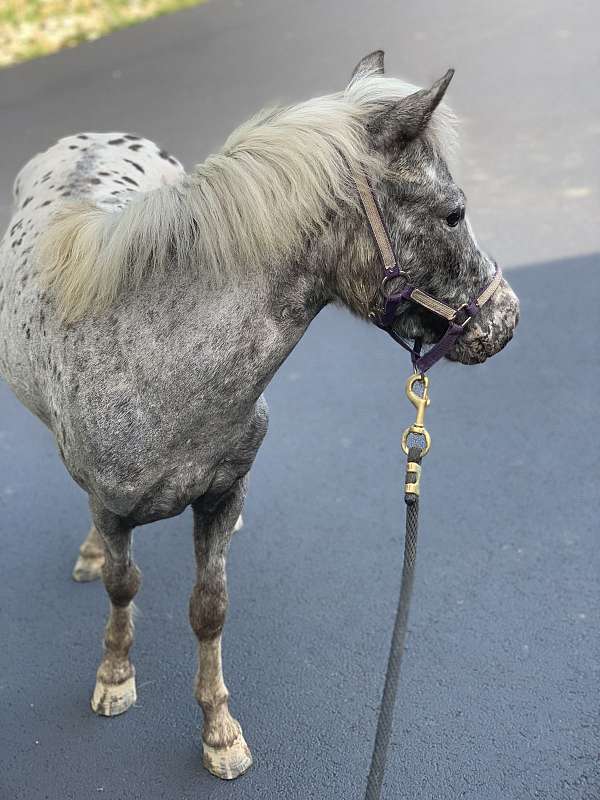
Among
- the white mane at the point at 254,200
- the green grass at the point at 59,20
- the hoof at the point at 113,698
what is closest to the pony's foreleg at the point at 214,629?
the hoof at the point at 113,698

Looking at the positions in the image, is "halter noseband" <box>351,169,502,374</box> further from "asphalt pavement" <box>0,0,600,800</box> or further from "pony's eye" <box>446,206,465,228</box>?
"asphalt pavement" <box>0,0,600,800</box>

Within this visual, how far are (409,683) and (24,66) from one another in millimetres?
8365

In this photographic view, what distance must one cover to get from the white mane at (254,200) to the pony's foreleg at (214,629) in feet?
2.69

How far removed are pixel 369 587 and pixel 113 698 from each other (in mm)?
1115

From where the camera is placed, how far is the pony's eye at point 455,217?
239 cm

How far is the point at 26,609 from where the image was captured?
3955 mm

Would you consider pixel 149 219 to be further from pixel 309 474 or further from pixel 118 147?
pixel 309 474

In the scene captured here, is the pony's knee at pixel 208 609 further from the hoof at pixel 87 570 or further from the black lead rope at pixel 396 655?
the hoof at pixel 87 570

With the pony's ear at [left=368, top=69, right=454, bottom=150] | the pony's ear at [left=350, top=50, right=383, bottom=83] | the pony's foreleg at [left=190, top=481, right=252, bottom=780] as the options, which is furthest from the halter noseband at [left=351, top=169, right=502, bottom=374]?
the pony's foreleg at [left=190, top=481, right=252, bottom=780]

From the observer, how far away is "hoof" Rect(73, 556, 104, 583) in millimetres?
4059

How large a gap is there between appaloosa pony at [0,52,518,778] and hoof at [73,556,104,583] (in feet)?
4.05

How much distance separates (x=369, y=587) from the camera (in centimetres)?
391

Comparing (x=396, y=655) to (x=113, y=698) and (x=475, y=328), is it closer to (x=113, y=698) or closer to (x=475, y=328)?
(x=475, y=328)

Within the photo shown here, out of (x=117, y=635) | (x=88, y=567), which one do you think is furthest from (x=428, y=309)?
(x=88, y=567)
